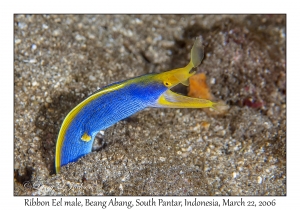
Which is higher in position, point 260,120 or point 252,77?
point 252,77
